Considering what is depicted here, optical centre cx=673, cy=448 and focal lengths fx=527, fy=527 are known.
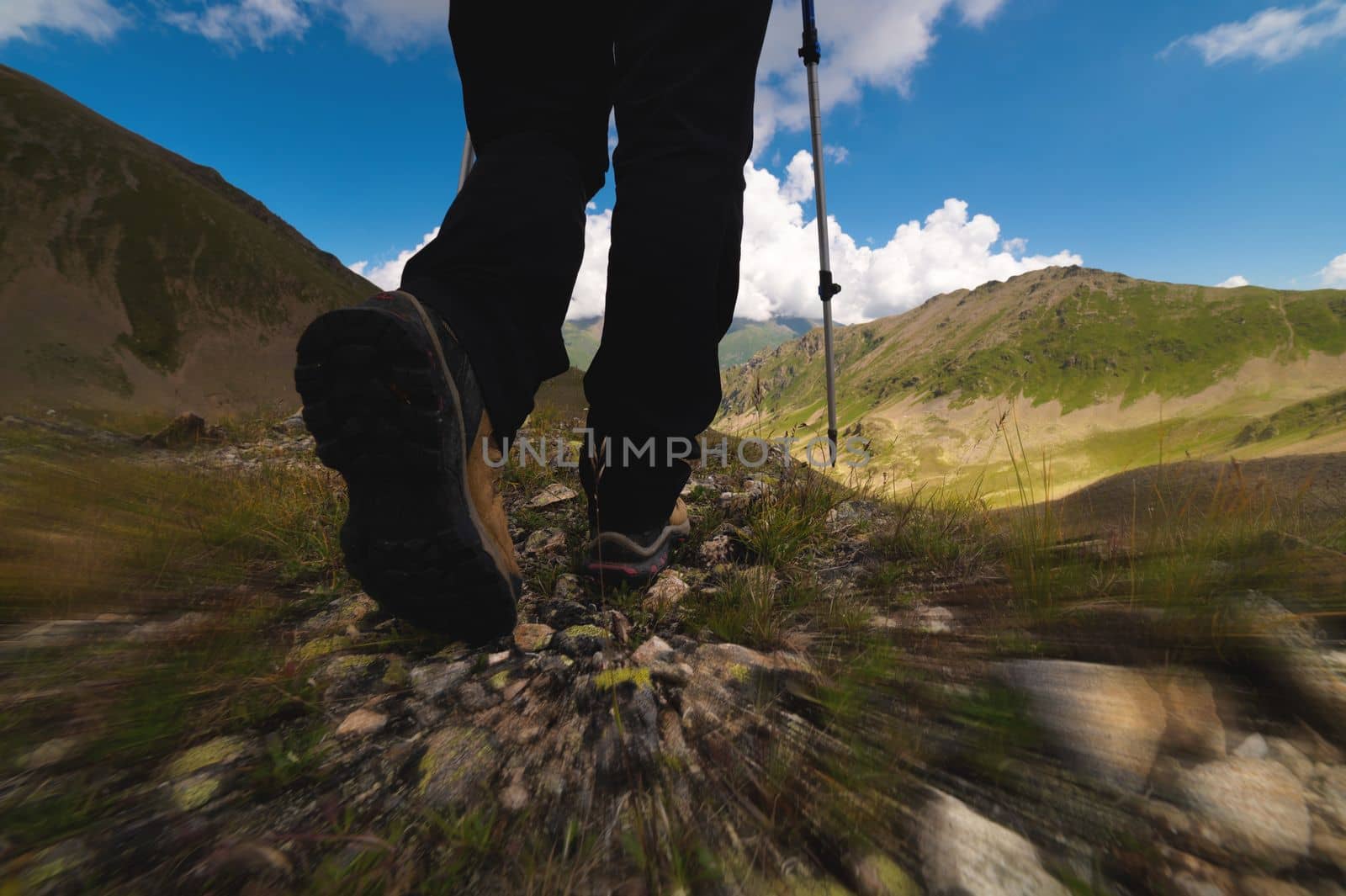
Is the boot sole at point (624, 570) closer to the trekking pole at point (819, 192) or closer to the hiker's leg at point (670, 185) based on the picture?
the hiker's leg at point (670, 185)

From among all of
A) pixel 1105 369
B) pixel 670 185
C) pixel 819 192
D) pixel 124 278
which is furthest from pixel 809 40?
pixel 1105 369

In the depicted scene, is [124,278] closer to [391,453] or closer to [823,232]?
[823,232]

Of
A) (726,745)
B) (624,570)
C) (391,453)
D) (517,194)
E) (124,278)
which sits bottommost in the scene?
(726,745)

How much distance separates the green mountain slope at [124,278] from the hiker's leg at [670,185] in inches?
2559

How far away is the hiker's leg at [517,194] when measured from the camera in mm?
1663

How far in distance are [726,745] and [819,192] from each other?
572 centimetres

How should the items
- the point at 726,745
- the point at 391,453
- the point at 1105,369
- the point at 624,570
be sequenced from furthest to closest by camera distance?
the point at 1105,369, the point at 624,570, the point at 391,453, the point at 726,745

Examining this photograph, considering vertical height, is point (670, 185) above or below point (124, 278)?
below

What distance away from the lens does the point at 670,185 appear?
5.82ft

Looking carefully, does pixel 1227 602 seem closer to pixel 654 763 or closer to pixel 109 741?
pixel 654 763

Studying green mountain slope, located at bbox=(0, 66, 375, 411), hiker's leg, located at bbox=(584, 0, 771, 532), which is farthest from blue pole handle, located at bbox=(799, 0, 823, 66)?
green mountain slope, located at bbox=(0, 66, 375, 411)

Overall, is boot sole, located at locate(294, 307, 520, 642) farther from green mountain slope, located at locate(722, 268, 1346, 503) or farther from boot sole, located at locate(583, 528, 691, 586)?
green mountain slope, located at locate(722, 268, 1346, 503)

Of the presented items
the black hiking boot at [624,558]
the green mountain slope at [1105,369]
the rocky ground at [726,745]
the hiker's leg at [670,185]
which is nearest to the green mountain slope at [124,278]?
the black hiking boot at [624,558]

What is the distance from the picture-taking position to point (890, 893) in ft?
2.46
